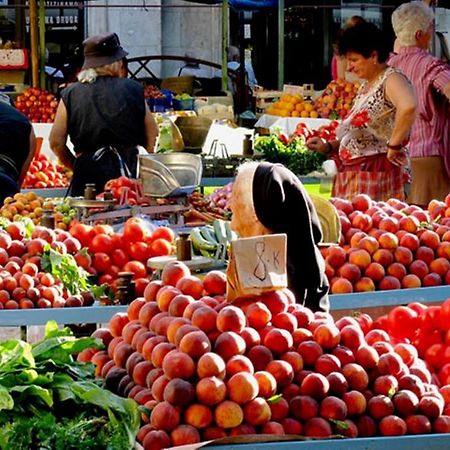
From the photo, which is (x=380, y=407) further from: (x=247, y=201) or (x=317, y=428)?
(x=247, y=201)

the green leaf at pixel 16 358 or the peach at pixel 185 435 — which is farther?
the green leaf at pixel 16 358

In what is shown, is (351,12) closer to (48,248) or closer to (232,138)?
(232,138)

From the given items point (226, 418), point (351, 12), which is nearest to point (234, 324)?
point (226, 418)

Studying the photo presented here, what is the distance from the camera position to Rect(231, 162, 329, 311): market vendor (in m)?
3.52

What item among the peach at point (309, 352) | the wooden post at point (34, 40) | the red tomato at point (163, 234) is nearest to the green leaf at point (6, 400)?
the peach at point (309, 352)

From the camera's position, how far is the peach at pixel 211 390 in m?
2.92

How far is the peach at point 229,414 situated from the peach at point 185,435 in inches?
2.6

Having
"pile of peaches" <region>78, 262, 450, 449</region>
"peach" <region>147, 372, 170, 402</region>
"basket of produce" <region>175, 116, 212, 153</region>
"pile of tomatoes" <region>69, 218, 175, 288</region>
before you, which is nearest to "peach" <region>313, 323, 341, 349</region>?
"pile of peaches" <region>78, 262, 450, 449</region>

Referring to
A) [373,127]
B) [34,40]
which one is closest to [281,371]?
[373,127]

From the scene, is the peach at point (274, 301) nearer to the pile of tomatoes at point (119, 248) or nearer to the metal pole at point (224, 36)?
the pile of tomatoes at point (119, 248)

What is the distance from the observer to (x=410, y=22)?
23.0 ft

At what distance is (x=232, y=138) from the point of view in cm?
925

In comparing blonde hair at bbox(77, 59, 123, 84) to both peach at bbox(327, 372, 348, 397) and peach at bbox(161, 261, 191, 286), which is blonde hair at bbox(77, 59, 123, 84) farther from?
peach at bbox(327, 372, 348, 397)

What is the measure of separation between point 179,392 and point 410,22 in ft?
14.9
